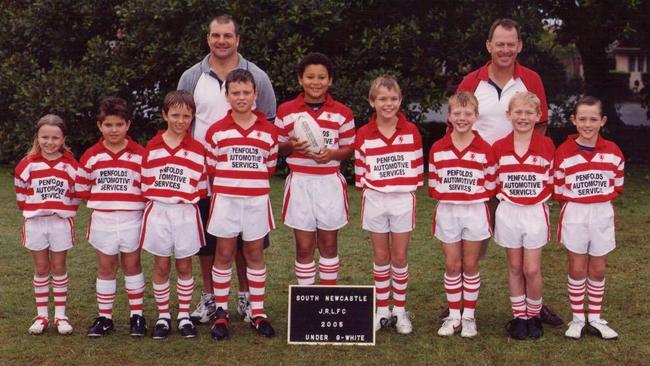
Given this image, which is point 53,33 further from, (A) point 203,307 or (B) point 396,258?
(B) point 396,258

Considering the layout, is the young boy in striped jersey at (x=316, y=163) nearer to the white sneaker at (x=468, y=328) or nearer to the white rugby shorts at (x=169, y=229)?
the white rugby shorts at (x=169, y=229)

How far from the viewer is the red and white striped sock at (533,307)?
543cm

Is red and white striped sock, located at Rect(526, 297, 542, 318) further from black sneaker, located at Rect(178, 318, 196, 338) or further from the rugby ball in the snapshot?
black sneaker, located at Rect(178, 318, 196, 338)

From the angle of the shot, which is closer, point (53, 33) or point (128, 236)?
point (128, 236)

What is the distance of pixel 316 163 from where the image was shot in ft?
17.6

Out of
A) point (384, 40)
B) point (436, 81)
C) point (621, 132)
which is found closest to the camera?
point (384, 40)

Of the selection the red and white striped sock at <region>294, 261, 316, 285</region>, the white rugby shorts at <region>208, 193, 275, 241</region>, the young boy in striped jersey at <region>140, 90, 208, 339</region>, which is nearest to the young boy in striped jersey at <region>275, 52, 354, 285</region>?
the red and white striped sock at <region>294, 261, 316, 285</region>

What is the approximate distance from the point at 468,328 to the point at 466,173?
1058 millimetres

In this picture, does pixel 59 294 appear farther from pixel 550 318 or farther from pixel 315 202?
pixel 550 318

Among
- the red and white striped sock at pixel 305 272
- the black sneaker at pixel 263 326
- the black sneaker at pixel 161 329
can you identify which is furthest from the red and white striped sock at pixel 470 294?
the black sneaker at pixel 161 329

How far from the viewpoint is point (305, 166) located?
5.40m

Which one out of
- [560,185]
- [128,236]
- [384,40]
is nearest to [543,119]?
[560,185]

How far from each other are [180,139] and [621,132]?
42.5 feet

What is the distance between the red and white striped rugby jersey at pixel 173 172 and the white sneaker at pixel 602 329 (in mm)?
2773
